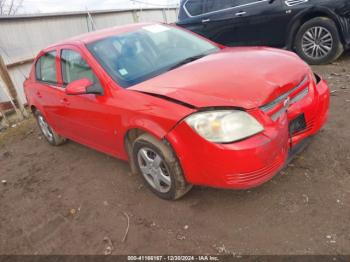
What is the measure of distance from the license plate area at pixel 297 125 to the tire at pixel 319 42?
3.89 metres

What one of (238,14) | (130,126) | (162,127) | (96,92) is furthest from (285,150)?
(238,14)

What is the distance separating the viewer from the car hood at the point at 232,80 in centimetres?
249

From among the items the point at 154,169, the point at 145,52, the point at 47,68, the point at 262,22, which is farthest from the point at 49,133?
the point at 262,22

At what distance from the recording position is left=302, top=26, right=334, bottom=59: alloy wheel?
19.8ft

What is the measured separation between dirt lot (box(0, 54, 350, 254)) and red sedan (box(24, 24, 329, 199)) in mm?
319

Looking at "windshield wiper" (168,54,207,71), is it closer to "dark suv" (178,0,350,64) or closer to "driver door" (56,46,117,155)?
"driver door" (56,46,117,155)

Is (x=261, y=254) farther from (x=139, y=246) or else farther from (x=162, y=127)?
(x=162, y=127)

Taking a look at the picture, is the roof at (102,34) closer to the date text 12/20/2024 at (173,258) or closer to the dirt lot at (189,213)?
the dirt lot at (189,213)

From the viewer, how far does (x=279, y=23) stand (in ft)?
21.5

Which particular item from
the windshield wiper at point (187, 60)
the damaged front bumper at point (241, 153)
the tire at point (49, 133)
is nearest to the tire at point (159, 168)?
the damaged front bumper at point (241, 153)

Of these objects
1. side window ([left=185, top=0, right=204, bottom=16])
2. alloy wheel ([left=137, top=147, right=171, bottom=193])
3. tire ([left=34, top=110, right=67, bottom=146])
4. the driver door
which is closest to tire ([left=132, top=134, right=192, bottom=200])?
alloy wheel ([left=137, top=147, right=171, bottom=193])

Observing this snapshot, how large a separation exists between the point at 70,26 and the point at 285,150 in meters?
8.79

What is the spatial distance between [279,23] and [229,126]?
16.3 feet

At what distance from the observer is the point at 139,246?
2695 mm
